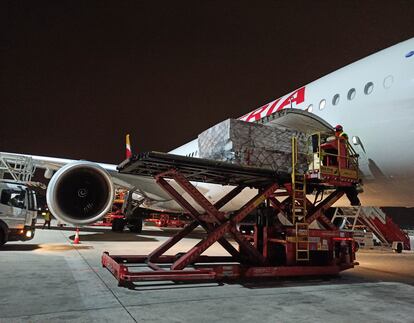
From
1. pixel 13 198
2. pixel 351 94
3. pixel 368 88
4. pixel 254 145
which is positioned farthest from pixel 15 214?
pixel 368 88

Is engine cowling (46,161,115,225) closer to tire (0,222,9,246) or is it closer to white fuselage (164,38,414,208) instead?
tire (0,222,9,246)

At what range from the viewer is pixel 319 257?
6617 mm

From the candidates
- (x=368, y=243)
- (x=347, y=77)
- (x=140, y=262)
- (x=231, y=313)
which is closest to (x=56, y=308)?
(x=231, y=313)

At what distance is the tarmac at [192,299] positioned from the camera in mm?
3660

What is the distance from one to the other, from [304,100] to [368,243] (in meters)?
7.29

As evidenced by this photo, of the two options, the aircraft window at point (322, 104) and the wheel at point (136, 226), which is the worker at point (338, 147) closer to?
the aircraft window at point (322, 104)

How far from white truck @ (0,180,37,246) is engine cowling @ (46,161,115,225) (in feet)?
3.63

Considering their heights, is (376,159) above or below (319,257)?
above

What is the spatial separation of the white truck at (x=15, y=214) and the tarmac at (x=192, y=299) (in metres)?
2.67

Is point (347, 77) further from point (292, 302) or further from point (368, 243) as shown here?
point (368, 243)

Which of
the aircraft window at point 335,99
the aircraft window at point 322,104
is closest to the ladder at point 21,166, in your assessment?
the aircraft window at point 322,104

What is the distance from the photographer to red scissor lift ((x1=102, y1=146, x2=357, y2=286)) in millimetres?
5598

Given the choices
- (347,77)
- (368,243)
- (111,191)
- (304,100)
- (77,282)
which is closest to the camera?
(77,282)

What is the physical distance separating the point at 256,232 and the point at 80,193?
468 cm
